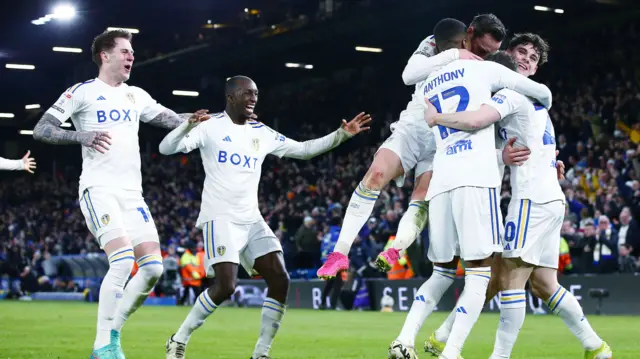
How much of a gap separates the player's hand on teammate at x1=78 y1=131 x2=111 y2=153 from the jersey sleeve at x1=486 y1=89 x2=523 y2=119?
315 cm

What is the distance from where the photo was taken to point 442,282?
310 inches

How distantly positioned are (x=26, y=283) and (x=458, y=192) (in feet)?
106

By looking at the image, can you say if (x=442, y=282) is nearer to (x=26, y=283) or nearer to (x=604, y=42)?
(x=604, y=42)

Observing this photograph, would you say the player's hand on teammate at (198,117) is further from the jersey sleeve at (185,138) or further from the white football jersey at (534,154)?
the white football jersey at (534,154)

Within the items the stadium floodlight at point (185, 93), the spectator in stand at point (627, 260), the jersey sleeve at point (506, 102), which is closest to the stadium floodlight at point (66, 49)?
the stadium floodlight at point (185, 93)

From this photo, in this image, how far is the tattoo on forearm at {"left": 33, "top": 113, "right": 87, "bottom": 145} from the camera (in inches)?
321

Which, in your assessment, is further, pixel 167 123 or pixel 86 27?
pixel 86 27

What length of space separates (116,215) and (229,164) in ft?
3.86

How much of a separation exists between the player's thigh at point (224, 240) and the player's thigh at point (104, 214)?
0.82 meters

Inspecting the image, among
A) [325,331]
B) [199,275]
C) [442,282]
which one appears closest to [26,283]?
[199,275]

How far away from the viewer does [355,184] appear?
105 feet

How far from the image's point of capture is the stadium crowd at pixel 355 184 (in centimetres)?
2109

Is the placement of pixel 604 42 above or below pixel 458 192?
above

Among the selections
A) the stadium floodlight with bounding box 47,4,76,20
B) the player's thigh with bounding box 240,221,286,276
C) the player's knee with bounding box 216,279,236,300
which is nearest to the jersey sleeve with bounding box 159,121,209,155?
the player's thigh with bounding box 240,221,286,276
